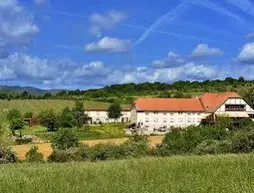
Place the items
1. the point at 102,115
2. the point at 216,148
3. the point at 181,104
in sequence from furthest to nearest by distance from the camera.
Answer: the point at 102,115
the point at 181,104
the point at 216,148

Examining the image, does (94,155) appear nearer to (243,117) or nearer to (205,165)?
(205,165)

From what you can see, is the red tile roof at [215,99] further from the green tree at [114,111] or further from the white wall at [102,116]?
the white wall at [102,116]

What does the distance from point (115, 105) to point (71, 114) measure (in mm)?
24941

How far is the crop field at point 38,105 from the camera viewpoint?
172238 millimetres

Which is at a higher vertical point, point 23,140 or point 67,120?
point 67,120

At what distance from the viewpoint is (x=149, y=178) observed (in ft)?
42.1

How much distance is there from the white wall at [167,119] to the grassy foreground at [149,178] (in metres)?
115

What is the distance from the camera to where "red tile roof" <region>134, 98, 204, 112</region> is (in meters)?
132

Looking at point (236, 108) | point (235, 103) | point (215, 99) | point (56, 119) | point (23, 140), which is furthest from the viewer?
point (56, 119)

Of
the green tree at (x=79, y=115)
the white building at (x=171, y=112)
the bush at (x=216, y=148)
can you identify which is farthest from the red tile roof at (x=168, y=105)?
the bush at (x=216, y=148)

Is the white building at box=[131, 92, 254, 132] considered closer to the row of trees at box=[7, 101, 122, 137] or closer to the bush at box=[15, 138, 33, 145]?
the row of trees at box=[7, 101, 122, 137]

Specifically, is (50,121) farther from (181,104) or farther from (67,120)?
(181,104)

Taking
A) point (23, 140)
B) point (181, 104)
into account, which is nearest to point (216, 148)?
point (23, 140)

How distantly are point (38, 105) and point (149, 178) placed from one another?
570 ft
